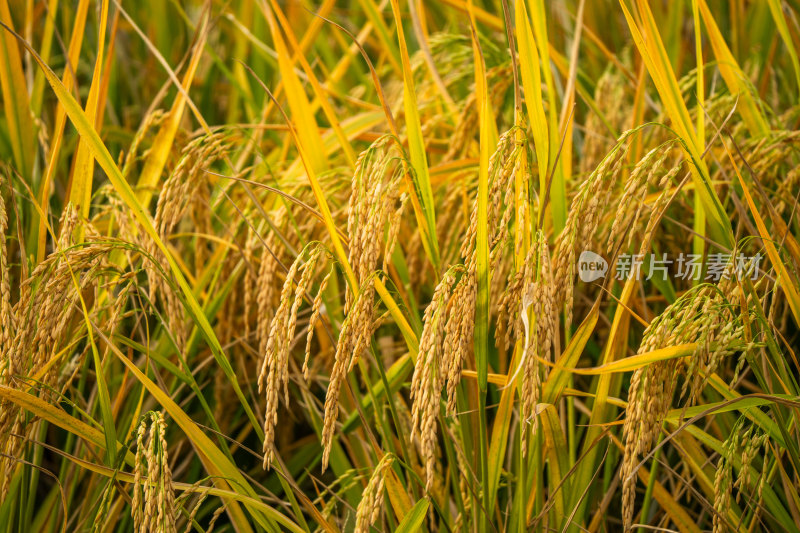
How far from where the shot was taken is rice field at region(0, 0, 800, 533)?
2.60 ft

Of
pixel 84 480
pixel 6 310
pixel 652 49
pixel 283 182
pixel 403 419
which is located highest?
pixel 652 49

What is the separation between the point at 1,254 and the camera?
866 millimetres

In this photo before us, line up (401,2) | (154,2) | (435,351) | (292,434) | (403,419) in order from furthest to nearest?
(401,2) < (154,2) < (292,434) < (403,419) < (435,351)

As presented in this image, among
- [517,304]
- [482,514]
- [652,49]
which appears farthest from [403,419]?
[652,49]

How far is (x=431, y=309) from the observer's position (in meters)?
0.76

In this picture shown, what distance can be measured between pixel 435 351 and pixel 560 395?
0.26 metres

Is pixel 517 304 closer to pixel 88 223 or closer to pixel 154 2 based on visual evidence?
pixel 88 223

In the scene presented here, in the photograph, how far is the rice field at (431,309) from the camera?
0.79 meters

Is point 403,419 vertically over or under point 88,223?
under

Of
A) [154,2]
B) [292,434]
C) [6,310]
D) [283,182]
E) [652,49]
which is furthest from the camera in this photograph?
[154,2]

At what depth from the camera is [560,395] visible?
895 millimetres

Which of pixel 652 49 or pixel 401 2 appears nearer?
pixel 652 49

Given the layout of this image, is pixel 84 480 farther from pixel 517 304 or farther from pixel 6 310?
pixel 517 304

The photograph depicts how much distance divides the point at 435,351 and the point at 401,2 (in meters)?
2.03
